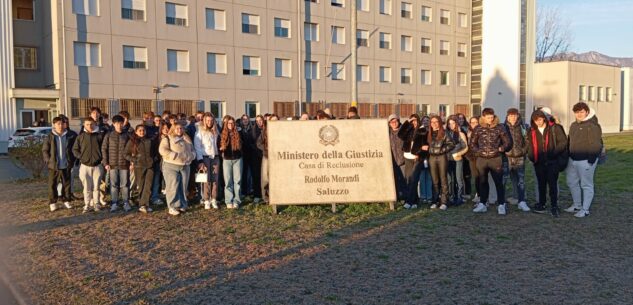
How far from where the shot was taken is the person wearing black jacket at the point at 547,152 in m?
9.30

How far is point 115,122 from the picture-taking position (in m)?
10.2

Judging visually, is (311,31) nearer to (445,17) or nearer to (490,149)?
(445,17)

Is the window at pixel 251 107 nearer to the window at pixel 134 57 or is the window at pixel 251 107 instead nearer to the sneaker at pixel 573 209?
the window at pixel 134 57

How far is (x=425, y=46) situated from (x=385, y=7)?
6114 mm

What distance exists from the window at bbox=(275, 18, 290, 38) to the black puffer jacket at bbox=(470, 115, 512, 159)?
33.0 meters

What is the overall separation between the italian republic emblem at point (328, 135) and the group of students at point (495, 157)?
131 cm

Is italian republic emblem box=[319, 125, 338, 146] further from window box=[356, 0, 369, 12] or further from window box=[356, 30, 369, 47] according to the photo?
window box=[356, 0, 369, 12]

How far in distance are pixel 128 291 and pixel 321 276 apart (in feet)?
6.40

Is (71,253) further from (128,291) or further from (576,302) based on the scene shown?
(576,302)

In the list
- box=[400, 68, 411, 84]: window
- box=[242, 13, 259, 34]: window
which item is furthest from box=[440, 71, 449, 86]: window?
box=[242, 13, 259, 34]: window

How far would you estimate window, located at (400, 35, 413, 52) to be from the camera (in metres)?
49.9

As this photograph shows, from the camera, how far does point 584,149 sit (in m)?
9.14

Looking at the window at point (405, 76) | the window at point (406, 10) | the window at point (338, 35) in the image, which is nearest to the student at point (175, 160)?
the window at point (338, 35)

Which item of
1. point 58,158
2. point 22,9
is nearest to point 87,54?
point 22,9
